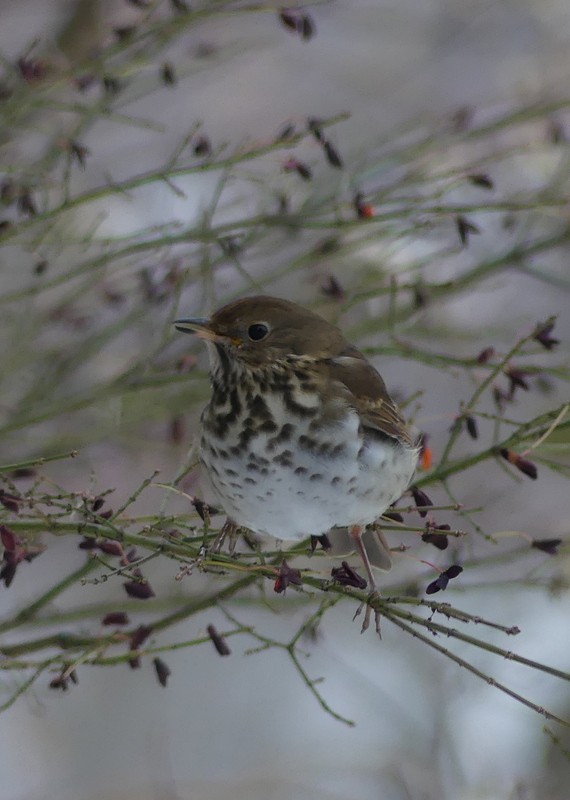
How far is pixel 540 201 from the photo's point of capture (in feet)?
8.27

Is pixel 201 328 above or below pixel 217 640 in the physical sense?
above

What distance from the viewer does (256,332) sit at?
6.88 ft

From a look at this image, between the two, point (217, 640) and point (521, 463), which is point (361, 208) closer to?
point (521, 463)

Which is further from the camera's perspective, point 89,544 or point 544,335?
point 544,335

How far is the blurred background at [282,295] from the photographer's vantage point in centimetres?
240

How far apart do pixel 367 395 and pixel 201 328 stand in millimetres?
339

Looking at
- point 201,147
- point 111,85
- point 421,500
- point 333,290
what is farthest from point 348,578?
point 111,85

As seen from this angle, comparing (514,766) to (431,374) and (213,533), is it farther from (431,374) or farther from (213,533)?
(213,533)

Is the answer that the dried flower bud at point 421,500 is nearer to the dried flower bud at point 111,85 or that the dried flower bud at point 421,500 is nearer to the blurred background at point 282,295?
the blurred background at point 282,295

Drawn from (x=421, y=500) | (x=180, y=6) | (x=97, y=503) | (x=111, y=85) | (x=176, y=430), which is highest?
(x=180, y=6)

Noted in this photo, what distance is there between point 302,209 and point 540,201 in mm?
524

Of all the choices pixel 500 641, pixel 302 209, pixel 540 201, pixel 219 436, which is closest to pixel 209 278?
pixel 302 209

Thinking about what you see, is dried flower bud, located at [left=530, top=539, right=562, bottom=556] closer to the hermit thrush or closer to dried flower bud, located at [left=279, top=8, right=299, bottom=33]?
the hermit thrush

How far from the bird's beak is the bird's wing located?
0.22 m
